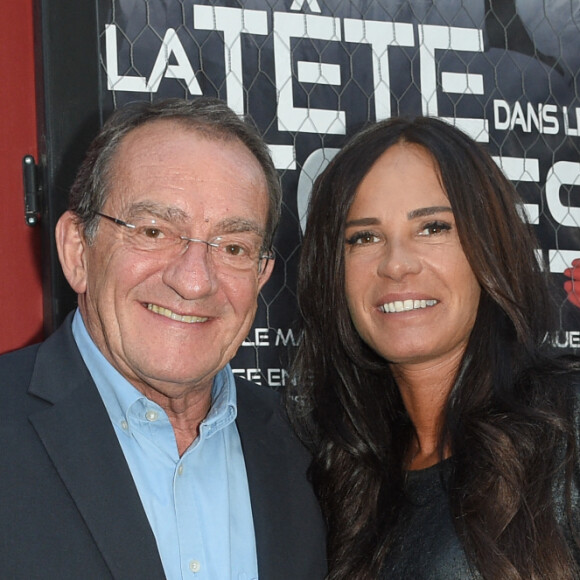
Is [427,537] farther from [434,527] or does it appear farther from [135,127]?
[135,127]

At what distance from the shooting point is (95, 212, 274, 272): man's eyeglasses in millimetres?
1424

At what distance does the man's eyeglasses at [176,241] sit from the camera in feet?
4.67

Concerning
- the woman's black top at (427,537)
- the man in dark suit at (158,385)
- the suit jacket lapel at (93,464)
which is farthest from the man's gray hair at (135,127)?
the woman's black top at (427,537)

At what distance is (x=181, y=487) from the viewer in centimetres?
138

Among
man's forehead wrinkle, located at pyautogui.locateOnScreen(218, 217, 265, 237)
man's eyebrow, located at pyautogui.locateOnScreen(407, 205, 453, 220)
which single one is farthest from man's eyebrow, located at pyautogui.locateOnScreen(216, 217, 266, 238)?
man's eyebrow, located at pyautogui.locateOnScreen(407, 205, 453, 220)

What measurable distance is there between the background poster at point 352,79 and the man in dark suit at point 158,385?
461 mm

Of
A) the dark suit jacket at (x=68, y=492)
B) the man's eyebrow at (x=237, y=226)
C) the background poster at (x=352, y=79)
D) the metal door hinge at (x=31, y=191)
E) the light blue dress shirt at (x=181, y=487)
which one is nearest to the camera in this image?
the dark suit jacket at (x=68, y=492)

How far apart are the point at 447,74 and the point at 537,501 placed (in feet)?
3.92

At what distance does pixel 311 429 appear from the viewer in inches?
69.7

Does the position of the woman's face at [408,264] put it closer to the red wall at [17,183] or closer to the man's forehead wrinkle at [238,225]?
the man's forehead wrinkle at [238,225]

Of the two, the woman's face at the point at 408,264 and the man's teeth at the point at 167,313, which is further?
the woman's face at the point at 408,264

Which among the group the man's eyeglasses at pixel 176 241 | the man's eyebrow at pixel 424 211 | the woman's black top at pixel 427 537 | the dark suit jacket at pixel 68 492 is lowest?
the woman's black top at pixel 427 537

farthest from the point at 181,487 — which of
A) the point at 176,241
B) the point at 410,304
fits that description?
the point at 410,304

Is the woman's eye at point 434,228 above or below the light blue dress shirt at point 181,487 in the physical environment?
above
